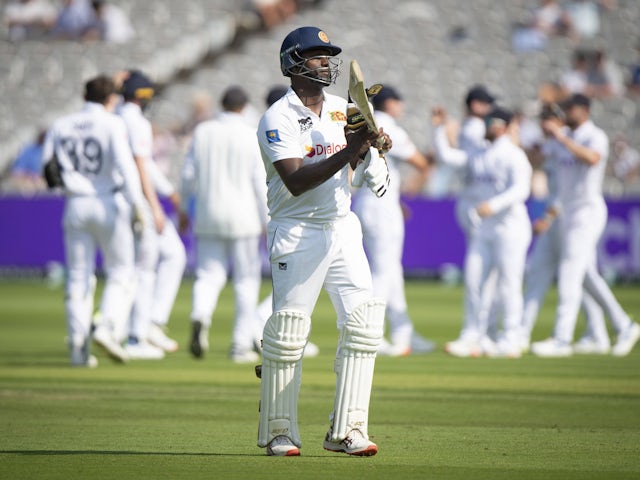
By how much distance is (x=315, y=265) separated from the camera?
7.13m

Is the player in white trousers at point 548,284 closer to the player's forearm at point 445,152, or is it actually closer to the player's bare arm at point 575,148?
the player's bare arm at point 575,148

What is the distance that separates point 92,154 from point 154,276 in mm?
2280

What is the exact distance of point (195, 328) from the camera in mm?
12633

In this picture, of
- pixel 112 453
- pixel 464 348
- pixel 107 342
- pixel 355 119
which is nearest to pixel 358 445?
pixel 112 453

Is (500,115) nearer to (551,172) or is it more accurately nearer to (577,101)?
(577,101)

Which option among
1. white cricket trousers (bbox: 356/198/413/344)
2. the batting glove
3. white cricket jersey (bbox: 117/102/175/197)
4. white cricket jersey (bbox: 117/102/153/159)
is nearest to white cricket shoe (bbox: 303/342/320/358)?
white cricket trousers (bbox: 356/198/413/344)

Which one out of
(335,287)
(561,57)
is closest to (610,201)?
(561,57)

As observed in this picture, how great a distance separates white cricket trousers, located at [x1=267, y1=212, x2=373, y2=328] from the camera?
7.13m

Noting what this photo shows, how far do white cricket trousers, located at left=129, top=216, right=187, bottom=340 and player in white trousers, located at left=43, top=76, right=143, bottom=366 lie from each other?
40.4 inches

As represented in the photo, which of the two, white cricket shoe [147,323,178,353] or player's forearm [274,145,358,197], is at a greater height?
player's forearm [274,145,358,197]

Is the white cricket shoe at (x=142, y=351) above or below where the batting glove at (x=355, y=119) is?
below

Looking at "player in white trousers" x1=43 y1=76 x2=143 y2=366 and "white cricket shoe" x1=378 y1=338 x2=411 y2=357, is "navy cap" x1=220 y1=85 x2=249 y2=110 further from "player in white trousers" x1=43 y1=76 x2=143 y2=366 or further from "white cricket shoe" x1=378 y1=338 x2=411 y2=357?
"white cricket shoe" x1=378 y1=338 x2=411 y2=357

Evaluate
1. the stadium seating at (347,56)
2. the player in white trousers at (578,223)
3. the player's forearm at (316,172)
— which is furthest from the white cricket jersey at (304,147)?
the stadium seating at (347,56)

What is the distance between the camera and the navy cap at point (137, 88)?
43.4 feet
